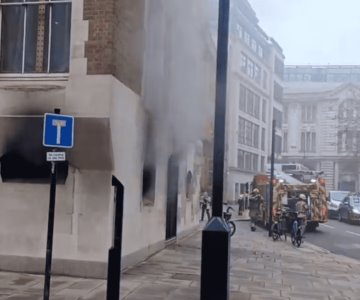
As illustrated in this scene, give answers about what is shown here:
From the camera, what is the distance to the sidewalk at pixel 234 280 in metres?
6.81

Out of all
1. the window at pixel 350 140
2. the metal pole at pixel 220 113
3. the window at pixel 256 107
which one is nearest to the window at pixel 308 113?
the window at pixel 350 140

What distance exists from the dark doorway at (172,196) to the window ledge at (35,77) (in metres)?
4.11

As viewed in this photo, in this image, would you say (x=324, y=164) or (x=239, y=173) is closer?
(x=239, y=173)

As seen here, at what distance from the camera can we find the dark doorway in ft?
39.0

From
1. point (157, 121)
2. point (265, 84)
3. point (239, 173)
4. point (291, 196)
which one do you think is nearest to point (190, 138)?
point (157, 121)

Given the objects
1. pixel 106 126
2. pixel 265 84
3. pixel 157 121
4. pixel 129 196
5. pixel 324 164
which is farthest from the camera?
pixel 324 164

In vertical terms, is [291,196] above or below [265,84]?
below

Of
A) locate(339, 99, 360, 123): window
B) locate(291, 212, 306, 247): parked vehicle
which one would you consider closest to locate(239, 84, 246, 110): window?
locate(339, 99, 360, 123): window

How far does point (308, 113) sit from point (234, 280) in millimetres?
61179

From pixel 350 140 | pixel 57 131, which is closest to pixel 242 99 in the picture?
pixel 350 140

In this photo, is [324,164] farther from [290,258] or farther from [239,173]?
[290,258]

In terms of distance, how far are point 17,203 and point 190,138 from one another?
14.7 ft

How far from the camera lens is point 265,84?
53.8m

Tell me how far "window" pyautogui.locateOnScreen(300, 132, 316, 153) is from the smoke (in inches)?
2184
